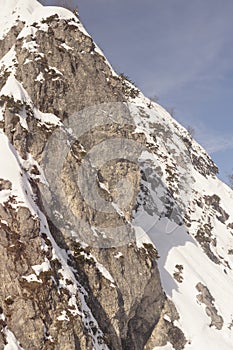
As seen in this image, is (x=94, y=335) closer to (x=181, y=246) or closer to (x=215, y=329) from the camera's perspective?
(x=215, y=329)

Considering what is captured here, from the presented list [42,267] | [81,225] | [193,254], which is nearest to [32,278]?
[42,267]

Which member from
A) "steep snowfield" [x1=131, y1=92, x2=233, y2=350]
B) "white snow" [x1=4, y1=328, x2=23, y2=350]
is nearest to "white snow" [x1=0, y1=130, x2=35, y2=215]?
"white snow" [x1=4, y1=328, x2=23, y2=350]

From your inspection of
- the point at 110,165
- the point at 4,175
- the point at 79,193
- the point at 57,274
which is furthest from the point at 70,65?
the point at 57,274

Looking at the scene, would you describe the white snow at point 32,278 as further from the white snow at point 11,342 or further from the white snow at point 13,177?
the white snow at point 13,177

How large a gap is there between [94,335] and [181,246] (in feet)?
85.0

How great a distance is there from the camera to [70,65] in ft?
120

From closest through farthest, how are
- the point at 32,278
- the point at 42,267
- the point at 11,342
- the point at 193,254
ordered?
the point at 11,342, the point at 32,278, the point at 42,267, the point at 193,254

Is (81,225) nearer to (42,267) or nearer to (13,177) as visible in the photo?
(42,267)

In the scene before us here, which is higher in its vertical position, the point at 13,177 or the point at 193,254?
the point at 13,177

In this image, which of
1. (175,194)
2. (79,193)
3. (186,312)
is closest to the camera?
(79,193)

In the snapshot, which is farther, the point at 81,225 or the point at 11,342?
the point at 81,225

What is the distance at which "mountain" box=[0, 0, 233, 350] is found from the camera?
65.3ft

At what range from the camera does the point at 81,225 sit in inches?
1057

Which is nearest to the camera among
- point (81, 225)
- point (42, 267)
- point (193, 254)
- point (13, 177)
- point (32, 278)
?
point (32, 278)
